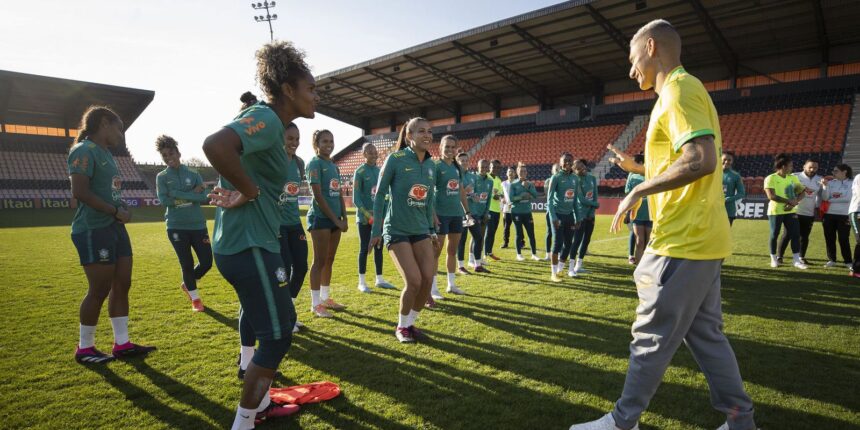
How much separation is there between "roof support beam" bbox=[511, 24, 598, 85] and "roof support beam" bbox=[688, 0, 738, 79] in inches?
309

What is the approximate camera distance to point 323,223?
5.87m

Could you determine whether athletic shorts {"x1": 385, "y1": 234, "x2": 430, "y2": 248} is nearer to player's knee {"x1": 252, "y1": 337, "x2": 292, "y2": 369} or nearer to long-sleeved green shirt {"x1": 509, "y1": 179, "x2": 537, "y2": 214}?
player's knee {"x1": 252, "y1": 337, "x2": 292, "y2": 369}

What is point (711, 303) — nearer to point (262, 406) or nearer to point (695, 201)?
point (695, 201)

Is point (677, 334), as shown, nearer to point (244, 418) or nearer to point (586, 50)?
point (244, 418)

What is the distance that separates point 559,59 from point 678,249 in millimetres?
28461

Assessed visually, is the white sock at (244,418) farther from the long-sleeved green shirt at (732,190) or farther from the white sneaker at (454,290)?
the long-sleeved green shirt at (732,190)

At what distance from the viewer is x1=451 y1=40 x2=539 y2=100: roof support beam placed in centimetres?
2734

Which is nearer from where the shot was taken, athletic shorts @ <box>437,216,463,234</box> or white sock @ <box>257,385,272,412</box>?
white sock @ <box>257,385,272,412</box>

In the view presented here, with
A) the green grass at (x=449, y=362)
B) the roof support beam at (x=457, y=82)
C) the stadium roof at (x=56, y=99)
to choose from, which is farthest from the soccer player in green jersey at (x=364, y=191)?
the stadium roof at (x=56, y=99)

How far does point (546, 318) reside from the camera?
554 cm

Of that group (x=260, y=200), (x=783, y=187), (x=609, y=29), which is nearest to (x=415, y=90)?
(x=609, y=29)

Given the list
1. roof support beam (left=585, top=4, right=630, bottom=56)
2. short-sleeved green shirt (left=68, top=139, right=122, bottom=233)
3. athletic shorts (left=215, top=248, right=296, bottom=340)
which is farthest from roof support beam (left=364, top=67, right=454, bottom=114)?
athletic shorts (left=215, top=248, right=296, bottom=340)

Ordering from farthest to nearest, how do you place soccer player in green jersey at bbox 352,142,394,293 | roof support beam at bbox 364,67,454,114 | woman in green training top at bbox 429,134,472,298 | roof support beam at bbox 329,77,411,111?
roof support beam at bbox 329,77,411,111 → roof support beam at bbox 364,67,454,114 → soccer player in green jersey at bbox 352,142,394,293 → woman in green training top at bbox 429,134,472,298

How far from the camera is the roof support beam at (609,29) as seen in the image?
21.3 m
